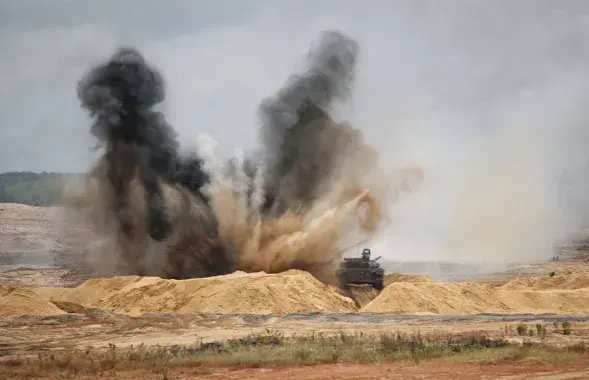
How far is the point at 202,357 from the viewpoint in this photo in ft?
82.6

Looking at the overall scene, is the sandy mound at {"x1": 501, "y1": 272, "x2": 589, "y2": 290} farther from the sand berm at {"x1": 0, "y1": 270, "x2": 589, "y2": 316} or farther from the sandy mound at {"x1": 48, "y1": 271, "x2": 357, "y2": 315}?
the sandy mound at {"x1": 48, "y1": 271, "x2": 357, "y2": 315}

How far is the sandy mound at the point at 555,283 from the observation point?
195 ft

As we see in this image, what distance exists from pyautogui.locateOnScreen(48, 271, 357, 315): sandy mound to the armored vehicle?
12.8 feet

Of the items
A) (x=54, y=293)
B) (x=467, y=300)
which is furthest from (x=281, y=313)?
(x=54, y=293)

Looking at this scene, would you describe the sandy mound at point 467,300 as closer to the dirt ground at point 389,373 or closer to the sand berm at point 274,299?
the sand berm at point 274,299

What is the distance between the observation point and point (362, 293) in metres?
53.5

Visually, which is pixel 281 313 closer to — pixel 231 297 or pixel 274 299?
pixel 274 299

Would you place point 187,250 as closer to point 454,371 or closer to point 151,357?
point 151,357

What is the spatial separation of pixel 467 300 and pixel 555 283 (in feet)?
57.5

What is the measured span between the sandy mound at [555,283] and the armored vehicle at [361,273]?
40.5 ft

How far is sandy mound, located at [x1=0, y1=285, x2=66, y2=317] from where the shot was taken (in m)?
41.0

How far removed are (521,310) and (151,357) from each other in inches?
1238

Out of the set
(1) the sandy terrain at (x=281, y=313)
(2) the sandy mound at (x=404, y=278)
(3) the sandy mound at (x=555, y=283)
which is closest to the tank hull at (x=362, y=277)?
(1) the sandy terrain at (x=281, y=313)

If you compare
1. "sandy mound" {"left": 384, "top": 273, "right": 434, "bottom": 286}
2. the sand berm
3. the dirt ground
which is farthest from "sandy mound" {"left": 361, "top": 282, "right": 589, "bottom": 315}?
the dirt ground
